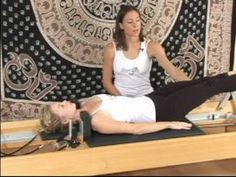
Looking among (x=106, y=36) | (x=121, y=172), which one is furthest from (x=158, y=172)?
(x=106, y=36)

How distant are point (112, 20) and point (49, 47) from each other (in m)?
0.55

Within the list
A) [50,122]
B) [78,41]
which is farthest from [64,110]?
[78,41]

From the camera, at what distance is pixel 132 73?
3.20 metres

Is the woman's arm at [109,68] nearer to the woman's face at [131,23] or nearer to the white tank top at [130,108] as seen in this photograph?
the woman's face at [131,23]

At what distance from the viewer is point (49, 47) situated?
133 inches

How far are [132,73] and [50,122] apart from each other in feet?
2.55

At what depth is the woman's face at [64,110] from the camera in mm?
2695

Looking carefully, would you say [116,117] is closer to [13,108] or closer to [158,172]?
[158,172]

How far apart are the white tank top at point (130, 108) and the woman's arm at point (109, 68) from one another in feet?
1.11

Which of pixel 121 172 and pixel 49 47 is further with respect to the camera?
pixel 49 47

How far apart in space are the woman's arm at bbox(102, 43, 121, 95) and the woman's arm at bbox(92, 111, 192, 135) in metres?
0.54

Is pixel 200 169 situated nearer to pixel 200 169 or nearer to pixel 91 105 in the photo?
pixel 200 169

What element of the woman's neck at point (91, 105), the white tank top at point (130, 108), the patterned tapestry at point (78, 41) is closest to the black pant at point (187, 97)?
the white tank top at point (130, 108)

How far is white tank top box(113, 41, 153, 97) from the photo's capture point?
10.4 ft
